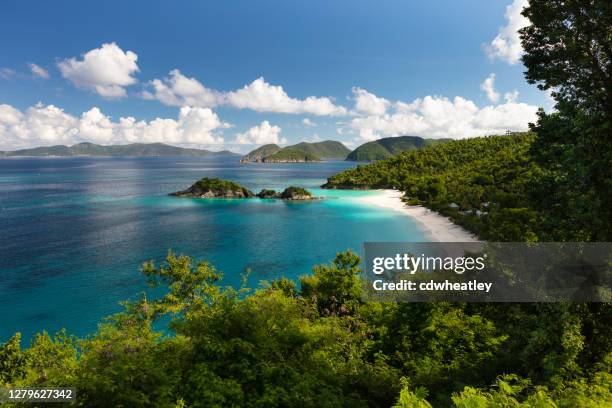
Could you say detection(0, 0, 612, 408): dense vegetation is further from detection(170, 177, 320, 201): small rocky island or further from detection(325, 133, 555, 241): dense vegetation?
detection(170, 177, 320, 201): small rocky island

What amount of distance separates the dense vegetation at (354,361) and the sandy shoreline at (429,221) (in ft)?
149

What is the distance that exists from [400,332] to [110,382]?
13208 millimetres

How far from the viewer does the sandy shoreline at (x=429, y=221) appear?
60.8 meters

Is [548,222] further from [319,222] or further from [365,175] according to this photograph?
[365,175]

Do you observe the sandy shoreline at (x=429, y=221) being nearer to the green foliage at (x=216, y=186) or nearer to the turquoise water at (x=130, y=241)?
the turquoise water at (x=130, y=241)

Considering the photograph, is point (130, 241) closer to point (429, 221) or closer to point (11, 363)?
point (11, 363)

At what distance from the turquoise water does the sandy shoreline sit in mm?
3306

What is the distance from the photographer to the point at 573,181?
474 inches

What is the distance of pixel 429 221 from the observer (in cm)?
7588

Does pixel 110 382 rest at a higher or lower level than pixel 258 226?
higher

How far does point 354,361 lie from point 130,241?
2256 inches

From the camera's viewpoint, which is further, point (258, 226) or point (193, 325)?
point (258, 226)

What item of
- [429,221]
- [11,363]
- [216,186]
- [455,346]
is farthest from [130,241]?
[429,221]

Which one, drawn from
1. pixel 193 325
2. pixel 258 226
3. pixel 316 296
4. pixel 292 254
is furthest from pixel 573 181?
pixel 258 226
